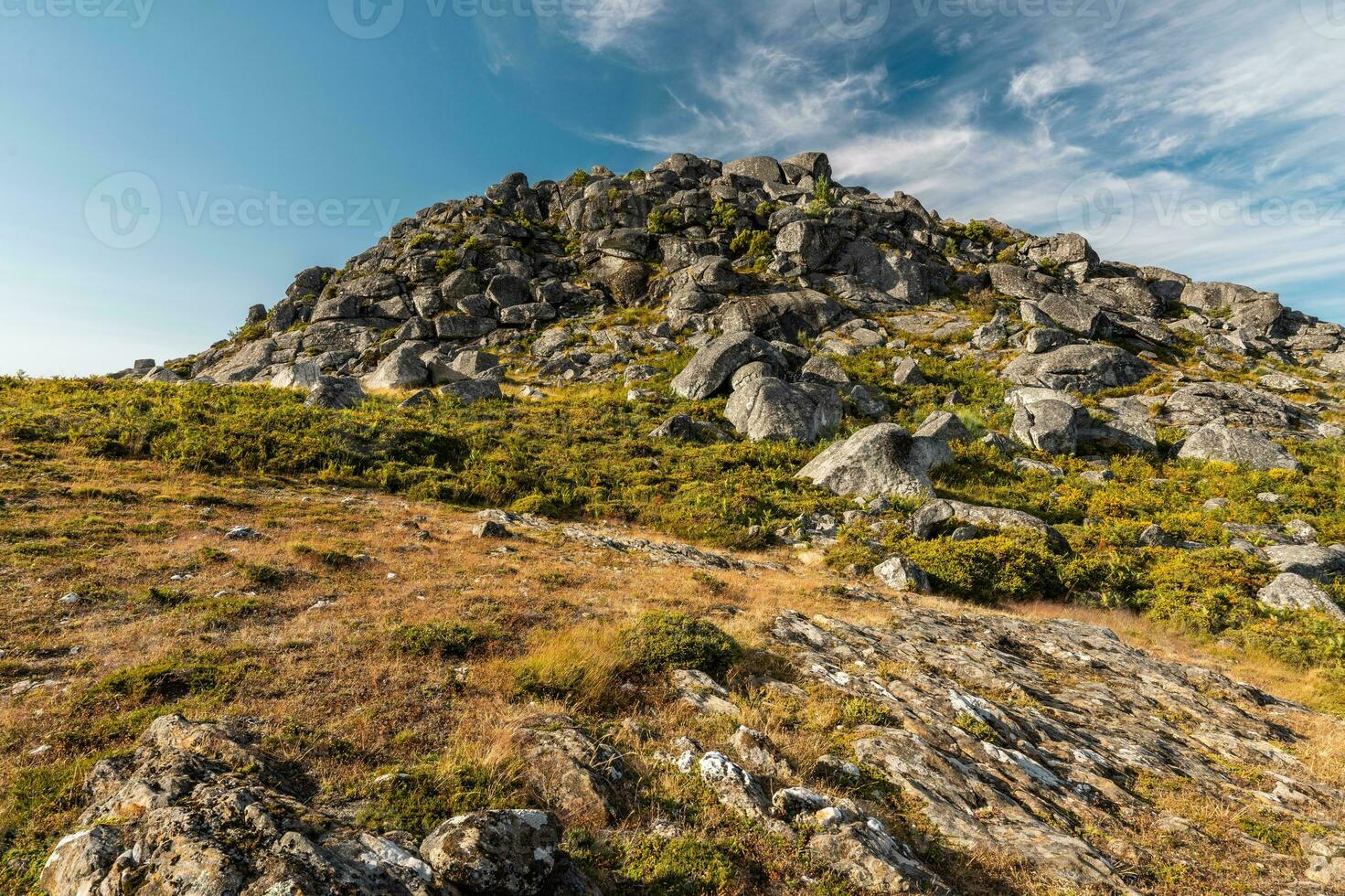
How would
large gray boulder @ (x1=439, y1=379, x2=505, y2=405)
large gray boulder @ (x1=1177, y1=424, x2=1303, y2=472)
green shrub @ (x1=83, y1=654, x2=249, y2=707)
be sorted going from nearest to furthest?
green shrub @ (x1=83, y1=654, x2=249, y2=707) < large gray boulder @ (x1=1177, y1=424, x2=1303, y2=472) < large gray boulder @ (x1=439, y1=379, x2=505, y2=405)

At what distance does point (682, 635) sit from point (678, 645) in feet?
0.82

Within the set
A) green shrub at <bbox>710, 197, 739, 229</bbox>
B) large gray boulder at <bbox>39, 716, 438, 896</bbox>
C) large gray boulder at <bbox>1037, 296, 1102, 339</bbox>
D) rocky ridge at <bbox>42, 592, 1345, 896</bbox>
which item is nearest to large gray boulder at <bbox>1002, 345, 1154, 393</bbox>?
large gray boulder at <bbox>1037, 296, 1102, 339</bbox>

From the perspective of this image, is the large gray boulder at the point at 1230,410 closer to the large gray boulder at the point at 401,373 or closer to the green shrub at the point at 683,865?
the green shrub at the point at 683,865

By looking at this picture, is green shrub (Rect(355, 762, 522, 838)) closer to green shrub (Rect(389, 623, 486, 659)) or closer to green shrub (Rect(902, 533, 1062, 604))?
green shrub (Rect(389, 623, 486, 659))

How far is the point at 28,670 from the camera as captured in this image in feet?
21.9

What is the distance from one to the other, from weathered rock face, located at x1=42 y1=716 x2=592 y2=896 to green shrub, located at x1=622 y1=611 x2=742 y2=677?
414 centimetres

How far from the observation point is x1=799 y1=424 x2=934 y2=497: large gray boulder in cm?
2475

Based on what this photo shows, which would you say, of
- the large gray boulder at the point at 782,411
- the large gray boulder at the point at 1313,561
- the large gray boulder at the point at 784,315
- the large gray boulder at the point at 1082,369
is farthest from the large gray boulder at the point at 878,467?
the large gray boulder at the point at 784,315

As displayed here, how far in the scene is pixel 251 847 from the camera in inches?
145

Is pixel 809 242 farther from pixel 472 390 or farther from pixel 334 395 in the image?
pixel 334 395

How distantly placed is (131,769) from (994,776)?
9669 millimetres

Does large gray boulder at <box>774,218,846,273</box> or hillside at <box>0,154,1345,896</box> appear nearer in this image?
hillside at <box>0,154,1345,896</box>

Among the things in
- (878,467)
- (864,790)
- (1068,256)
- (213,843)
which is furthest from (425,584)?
(1068,256)

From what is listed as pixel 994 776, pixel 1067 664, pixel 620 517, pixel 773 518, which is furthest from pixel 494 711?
pixel 773 518
